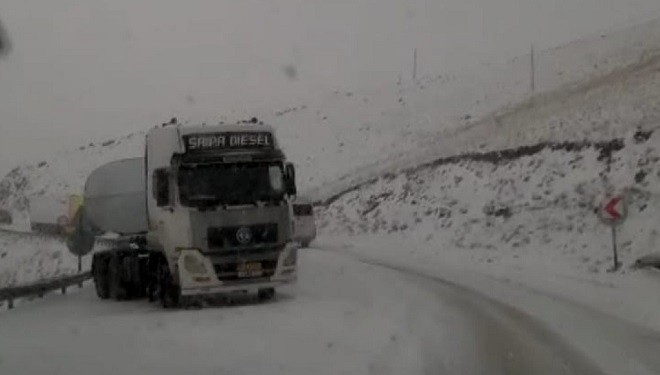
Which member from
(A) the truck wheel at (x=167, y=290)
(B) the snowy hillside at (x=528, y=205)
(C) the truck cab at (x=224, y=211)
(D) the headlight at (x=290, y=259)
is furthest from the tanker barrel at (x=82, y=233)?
(B) the snowy hillside at (x=528, y=205)

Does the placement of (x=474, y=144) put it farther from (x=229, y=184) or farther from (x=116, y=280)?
(x=229, y=184)

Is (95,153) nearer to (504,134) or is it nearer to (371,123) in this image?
(371,123)

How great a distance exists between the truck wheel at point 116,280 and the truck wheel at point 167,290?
141 centimetres

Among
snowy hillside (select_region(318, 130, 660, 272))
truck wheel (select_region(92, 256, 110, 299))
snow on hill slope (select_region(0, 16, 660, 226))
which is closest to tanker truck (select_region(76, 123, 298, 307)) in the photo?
truck wheel (select_region(92, 256, 110, 299))

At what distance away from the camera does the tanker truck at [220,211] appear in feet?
49.9

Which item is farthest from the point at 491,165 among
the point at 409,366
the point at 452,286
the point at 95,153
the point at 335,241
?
the point at 95,153

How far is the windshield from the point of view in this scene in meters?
15.3

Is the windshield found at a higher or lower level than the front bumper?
higher

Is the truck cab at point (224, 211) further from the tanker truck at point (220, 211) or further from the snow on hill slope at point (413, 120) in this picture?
the snow on hill slope at point (413, 120)

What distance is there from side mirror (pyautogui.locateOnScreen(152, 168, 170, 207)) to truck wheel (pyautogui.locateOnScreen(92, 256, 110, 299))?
374 centimetres

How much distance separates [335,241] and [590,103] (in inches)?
583

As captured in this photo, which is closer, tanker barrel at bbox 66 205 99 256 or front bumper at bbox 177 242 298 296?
front bumper at bbox 177 242 298 296

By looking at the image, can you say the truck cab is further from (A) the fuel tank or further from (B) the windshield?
(A) the fuel tank

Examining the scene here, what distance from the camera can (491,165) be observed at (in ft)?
114
